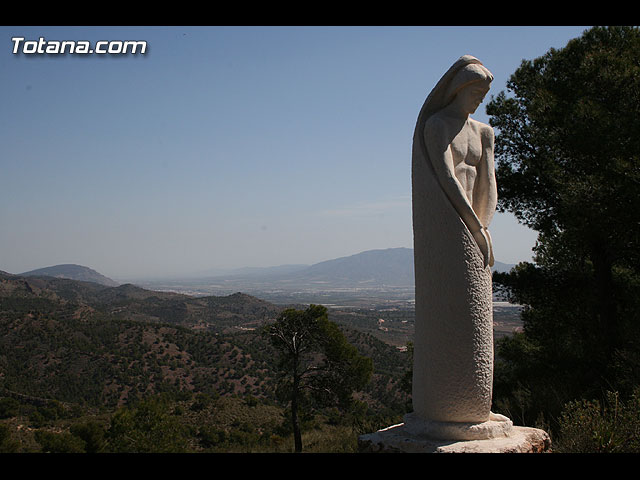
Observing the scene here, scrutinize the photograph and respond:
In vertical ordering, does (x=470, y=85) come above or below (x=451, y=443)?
above

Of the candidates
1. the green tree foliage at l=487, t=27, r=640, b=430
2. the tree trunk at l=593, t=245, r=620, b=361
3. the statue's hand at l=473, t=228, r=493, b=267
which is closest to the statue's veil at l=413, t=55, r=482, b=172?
the statue's hand at l=473, t=228, r=493, b=267

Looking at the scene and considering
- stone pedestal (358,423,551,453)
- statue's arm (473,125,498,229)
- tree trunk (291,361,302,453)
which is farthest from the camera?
tree trunk (291,361,302,453)

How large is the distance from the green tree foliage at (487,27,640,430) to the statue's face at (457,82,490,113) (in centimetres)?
607

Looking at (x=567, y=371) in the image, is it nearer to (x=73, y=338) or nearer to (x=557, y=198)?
(x=557, y=198)

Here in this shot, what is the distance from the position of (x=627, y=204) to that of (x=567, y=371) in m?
4.27

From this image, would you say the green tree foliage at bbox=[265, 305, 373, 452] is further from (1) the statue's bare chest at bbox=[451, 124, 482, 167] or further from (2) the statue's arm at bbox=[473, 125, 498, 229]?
(1) the statue's bare chest at bbox=[451, 124, 482, 167]

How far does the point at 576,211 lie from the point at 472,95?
6.75m

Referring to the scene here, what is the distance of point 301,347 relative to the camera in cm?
1955

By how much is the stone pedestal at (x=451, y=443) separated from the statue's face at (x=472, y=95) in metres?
3.33

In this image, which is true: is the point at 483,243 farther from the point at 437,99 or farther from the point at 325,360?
the point at 325,360

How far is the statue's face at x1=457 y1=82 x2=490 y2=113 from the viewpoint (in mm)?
5258

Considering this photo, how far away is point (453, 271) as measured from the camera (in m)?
4.88

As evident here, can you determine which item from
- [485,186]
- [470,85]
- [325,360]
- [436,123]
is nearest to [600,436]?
[485,186]

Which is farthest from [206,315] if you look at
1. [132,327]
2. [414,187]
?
[414,187]
